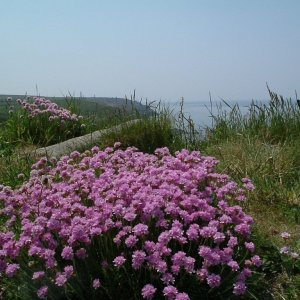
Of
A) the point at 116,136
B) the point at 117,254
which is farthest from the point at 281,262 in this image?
the point at 116,136

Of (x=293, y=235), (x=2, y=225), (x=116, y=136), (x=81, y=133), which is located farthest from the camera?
(x=81, y=133)

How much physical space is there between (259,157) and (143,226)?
11.7 feet

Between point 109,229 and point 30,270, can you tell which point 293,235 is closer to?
point 109,229

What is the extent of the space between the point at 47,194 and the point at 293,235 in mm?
2243

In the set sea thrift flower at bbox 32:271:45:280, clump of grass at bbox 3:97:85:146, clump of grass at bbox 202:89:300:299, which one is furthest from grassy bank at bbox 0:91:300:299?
sea thrift flower at bbox 32:271:45:280

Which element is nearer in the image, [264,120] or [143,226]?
[143,226]

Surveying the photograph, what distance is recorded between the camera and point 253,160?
582 centimetres

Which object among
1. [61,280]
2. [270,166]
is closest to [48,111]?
[270,166]

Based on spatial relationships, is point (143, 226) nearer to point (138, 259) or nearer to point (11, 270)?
point (138, 259)

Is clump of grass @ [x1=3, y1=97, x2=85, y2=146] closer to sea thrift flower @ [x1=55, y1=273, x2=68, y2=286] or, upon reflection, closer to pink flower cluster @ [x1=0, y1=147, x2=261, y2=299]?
pink flower cluster @ [x1=0, y1=147, x2=261, y2=299]

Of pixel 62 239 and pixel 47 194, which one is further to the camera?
pixel 47 194

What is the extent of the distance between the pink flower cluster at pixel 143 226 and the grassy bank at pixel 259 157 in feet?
1.30

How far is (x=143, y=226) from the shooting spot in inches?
106

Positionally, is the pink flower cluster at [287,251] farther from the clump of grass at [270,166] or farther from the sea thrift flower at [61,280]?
the sea thrift flower at [61,280]
